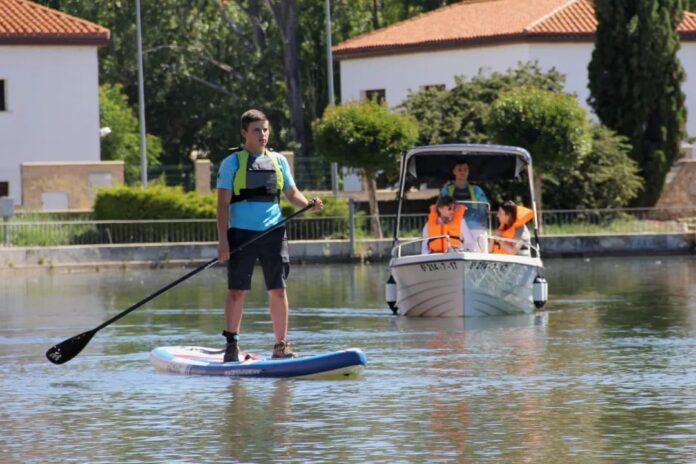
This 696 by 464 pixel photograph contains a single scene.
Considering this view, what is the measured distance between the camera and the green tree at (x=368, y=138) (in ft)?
129

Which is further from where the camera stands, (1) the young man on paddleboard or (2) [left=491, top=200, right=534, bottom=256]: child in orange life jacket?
(2) [left=491, top=200, right=534, bottom=256]: child in orange life jacket

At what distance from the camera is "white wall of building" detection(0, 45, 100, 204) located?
5234 centimetres

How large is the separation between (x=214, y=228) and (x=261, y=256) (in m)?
23.3

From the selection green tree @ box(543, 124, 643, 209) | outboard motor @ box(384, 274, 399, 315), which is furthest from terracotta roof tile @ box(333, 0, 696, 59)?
outboard motor @ box(384, 274, 399, 315)

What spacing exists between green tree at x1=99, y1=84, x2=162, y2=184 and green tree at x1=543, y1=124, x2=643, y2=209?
22347 mm

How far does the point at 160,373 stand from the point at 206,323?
19.9 ft

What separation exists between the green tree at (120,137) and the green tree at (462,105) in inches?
727

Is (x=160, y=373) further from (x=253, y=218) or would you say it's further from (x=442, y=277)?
(x=442, y=277)

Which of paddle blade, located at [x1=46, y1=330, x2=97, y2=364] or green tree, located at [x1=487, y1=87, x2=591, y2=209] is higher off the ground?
green tree, located at [x1=487, y1=87, x2=591, y2=209]

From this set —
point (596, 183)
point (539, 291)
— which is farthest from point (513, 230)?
point (596, 183)

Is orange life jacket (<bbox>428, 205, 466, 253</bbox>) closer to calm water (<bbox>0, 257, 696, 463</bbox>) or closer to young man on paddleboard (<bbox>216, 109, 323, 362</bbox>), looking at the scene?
calm water (<bbox>0, 257, 696, 463</bbox>)

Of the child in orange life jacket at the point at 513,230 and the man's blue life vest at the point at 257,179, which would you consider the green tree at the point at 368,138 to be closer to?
the child in orange life jacket at the point at 513,230

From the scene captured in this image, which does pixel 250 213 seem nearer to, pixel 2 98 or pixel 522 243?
pixel 522 243

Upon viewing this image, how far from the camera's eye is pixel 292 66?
6319 cm
